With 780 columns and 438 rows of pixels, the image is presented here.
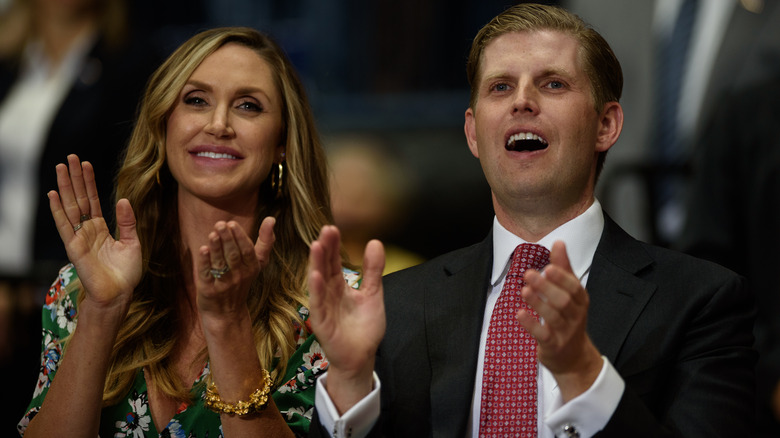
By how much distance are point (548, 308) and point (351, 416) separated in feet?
1.38

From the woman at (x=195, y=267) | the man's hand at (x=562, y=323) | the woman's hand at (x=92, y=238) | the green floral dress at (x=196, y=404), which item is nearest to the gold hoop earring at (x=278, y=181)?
the woman at (x=195, y=267)

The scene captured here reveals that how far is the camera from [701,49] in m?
3.82

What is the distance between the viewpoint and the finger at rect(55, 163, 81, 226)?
209cm

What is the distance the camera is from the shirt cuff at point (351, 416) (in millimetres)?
1716

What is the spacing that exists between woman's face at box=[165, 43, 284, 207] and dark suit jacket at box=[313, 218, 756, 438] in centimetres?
57

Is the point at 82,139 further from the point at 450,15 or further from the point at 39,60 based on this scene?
the point at 450,15

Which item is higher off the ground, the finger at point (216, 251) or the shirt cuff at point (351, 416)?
the finger at point (216, 251)

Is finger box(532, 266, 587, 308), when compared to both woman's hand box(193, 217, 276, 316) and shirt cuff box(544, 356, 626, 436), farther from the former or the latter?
woman's hand box(193, 217, 276, 316)

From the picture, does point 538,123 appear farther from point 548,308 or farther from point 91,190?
point 91,190

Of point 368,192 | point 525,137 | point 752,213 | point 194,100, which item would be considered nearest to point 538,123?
point 525,137

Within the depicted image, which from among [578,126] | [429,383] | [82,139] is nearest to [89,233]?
[429,383]

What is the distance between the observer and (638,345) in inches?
70.0

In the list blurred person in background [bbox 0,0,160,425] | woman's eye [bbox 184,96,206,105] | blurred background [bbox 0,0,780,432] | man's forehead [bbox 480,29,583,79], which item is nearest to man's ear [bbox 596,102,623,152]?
man's forehead [bbox 480,29,583,79]

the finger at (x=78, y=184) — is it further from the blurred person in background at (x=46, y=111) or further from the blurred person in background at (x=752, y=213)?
the blurred person in background at (x=752, y=213)
